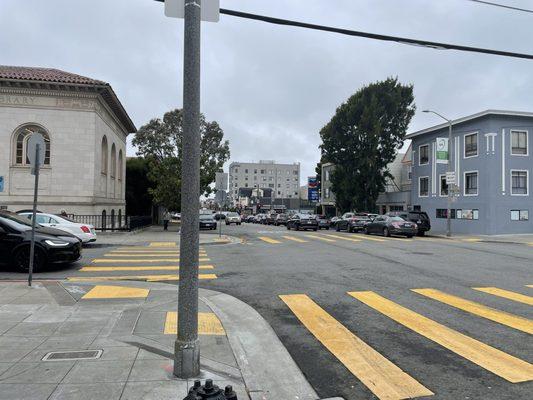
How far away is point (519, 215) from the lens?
33.1m

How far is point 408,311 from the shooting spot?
759 centimetres

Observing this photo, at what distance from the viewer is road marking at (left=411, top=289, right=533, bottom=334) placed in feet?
22.1

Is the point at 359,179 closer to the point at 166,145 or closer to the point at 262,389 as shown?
the point at 166,145

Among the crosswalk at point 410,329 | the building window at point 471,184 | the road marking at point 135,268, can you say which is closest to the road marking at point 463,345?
the crosswalk at point 410,329

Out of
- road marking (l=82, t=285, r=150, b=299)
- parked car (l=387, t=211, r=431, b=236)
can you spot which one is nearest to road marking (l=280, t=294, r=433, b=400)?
road marking (l=82, t=285, r=150, b=299)

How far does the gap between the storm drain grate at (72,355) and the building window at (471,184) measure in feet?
111

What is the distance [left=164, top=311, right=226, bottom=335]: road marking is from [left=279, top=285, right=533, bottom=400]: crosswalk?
1.30m

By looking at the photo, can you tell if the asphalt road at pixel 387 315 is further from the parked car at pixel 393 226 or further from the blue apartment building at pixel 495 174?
the blue apartment building at pixel 495 174

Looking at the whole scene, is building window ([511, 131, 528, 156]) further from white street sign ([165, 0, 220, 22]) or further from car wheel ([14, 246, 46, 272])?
white street sign ([165, 0, 220, 22])

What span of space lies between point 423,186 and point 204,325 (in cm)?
3787

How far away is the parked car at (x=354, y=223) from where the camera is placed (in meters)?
34.4

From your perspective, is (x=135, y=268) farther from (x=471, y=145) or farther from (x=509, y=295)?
(x=471, y=145)

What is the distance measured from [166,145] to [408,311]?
52.5 meters

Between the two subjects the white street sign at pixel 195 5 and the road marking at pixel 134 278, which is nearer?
the white street sign at pixel 195 5
